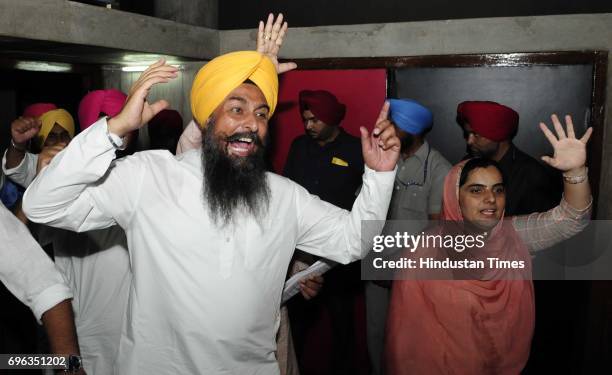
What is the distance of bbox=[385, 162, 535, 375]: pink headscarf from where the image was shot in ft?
8.33

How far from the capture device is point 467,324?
2.56 meters

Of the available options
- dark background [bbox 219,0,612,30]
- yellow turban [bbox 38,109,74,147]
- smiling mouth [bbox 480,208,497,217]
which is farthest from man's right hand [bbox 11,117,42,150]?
dark background [bbox 219,0,612,30]

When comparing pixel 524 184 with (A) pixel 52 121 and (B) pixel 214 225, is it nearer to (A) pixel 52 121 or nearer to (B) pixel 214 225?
(B) pixel 214 225

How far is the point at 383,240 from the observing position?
3805 millimetres

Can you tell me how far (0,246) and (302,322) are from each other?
2.60 m

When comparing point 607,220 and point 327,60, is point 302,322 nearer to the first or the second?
point 327,60

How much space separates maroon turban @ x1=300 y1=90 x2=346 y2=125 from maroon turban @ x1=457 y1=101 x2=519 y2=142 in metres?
0.92

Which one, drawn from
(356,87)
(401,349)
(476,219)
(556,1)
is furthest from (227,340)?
(556,1)

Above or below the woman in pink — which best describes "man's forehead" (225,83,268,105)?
above

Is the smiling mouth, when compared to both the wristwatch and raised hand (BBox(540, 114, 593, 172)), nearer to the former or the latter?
raised hand (BBox(540, 114, 593, 172))

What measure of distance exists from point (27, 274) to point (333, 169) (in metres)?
2.38

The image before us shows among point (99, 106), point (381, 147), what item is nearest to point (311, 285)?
point (381, 147)

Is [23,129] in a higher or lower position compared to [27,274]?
higher

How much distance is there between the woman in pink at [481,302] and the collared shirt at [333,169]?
3.94 feet
